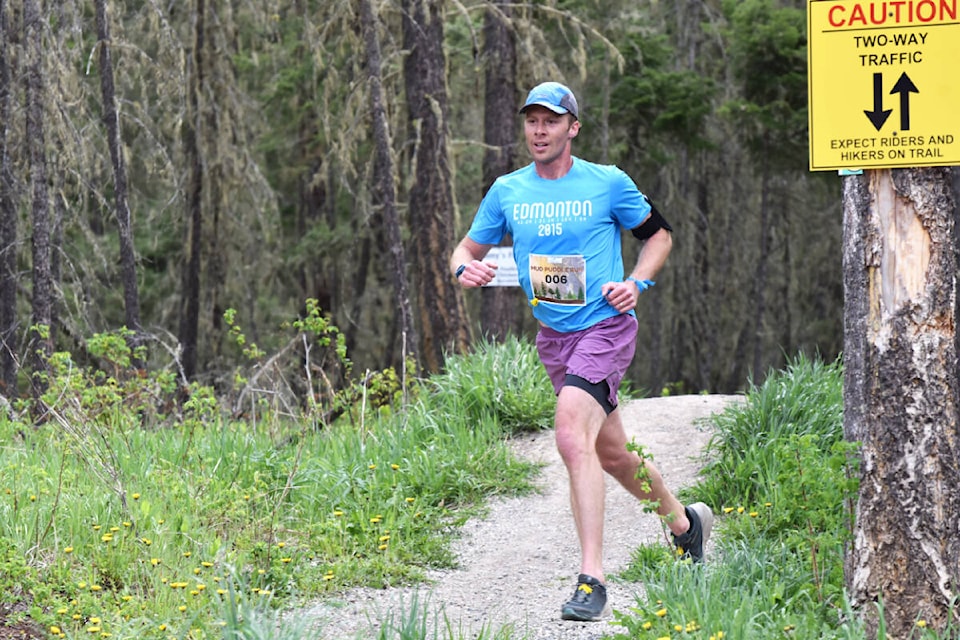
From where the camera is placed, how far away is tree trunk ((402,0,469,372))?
14.2 metres

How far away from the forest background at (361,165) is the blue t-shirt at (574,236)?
9.21 feet

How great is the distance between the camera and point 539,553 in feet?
20.9

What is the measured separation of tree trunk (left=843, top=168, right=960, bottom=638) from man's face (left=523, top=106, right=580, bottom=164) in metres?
1.37

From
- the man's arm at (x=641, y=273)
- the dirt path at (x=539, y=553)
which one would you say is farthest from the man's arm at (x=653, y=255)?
the dirt path at (x=539, y=553)

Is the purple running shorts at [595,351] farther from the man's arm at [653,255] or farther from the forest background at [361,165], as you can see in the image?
the forest background at [361,165]

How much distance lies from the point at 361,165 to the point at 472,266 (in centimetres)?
1828

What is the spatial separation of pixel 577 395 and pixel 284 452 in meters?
2.78

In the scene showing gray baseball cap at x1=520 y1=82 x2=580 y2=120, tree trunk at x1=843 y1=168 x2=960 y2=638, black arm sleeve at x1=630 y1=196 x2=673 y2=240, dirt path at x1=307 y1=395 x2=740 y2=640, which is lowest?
dirt path at x1=307 y1=395 x2=740 y2=640

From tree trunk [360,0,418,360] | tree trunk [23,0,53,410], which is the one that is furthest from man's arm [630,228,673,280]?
tree trunk [360,0,418,360]

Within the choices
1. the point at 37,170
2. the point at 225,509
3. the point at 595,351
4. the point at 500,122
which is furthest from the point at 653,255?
the point at 500,122

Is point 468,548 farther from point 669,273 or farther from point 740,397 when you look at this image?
point 669,273

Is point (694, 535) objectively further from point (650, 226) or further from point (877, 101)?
point (877, 101)

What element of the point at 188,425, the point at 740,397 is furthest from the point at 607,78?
the point at 188,425

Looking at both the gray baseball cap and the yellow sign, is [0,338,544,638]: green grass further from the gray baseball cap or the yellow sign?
the yellow sign
